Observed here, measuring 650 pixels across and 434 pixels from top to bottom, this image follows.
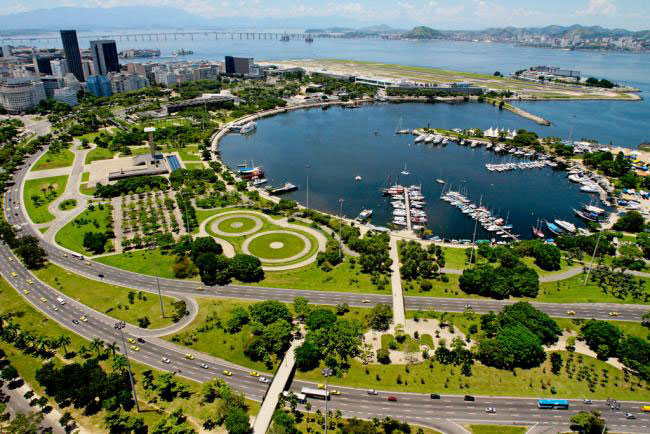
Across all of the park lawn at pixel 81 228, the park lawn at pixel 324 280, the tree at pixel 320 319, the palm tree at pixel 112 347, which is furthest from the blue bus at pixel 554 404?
the park lawn at pixel 81 228

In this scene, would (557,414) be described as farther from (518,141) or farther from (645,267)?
(518,141)

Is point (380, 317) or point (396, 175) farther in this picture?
point (396, 175)

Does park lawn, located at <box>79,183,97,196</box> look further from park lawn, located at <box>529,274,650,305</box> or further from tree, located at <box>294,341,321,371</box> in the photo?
park lawn, located at <box>529,274,650,305</box>

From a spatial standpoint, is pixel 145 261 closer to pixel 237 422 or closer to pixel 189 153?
pixel 237 422

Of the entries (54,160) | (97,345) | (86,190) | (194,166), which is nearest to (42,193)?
(86,190)

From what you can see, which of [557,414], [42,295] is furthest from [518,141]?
[42,295]
